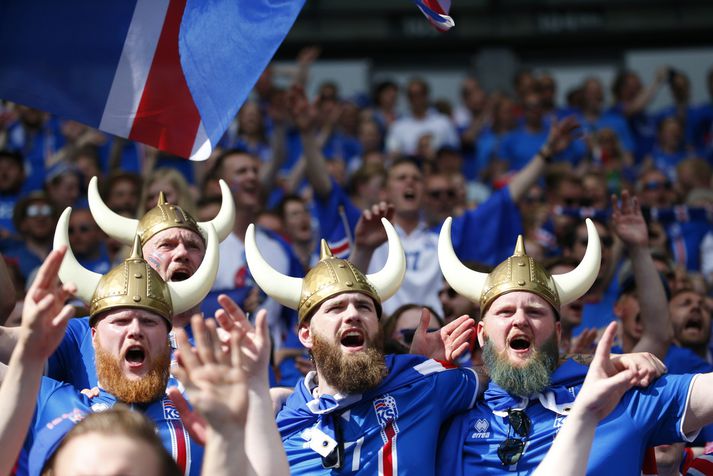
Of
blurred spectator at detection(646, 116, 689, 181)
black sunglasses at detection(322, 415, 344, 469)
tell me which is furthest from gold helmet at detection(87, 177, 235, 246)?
blurred spectator at detection(646, 116, 689, 181)

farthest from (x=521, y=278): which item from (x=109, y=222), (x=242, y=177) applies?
(x=242, y=177)

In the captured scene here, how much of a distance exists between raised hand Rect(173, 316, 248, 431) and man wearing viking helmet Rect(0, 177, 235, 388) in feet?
5.21

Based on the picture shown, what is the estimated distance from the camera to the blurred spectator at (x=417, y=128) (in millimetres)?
12430

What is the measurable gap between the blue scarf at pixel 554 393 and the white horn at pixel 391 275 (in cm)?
60

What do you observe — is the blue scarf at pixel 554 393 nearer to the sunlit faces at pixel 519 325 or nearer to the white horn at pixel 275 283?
the sunlit faces at pixel 519 325

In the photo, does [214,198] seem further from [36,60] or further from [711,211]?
[711,211]

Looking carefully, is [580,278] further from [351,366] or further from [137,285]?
[137,285]

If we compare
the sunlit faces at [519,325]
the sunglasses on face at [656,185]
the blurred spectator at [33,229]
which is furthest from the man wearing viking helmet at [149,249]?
the sunglasses on face at [656,185]

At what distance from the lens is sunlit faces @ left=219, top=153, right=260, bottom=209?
7.57m

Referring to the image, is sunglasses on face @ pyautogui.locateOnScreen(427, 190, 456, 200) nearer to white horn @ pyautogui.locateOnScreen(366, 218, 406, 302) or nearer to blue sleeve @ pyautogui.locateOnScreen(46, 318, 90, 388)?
white horn @ pyautogui.locateOnScreen(366, 218, 406, 302)

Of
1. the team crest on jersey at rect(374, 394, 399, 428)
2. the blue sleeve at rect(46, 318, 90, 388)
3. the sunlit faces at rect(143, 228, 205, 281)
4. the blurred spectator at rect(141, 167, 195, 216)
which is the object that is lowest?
the team crest on jersey at rect(374, 394, 399, 428)

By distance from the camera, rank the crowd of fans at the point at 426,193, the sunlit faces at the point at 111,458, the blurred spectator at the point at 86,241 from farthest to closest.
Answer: the blurred spectator at the point at 86,241
the crowd of fans at the point at 426,193
the sunlit faces at the point at 111,458

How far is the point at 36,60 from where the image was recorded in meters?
5.69

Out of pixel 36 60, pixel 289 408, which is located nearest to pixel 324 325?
pixel 289 408
